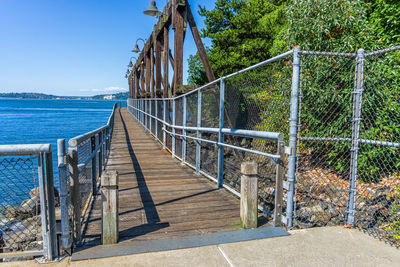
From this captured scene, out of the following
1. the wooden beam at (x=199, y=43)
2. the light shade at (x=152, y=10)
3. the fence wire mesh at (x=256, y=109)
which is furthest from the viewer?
the light shade at (x=152, y=10)

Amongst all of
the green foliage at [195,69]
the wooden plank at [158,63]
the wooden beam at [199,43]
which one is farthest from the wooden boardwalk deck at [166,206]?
the green foliage at [195,69]

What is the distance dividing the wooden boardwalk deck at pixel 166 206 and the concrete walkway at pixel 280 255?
0.47 meters

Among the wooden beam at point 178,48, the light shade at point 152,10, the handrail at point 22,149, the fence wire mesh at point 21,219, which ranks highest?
the light shade at point 152,10

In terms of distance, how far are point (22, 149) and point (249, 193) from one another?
2.59m

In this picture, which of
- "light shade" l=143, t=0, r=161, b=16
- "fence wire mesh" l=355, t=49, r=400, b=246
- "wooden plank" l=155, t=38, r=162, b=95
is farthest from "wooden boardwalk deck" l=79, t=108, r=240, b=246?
"wooden plank" l=155, t=38, r=162, b=95

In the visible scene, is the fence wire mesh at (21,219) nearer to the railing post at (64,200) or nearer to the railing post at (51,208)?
the railing post at (51,208)

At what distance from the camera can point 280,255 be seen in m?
3.11

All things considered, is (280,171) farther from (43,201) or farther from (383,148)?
(383,148)

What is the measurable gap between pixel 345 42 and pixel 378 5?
1.75m

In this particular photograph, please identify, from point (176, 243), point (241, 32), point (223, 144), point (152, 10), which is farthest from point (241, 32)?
point (176, 243)

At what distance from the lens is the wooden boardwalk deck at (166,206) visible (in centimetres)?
375

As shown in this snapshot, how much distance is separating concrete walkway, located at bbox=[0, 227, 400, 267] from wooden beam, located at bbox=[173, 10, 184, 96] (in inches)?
310

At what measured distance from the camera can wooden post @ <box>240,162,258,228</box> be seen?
3717 millimetres

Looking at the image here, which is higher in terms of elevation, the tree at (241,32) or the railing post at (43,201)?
the tree at (241,32)
